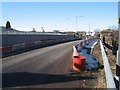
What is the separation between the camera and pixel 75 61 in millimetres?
12000

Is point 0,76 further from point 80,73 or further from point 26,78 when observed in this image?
point 80,73

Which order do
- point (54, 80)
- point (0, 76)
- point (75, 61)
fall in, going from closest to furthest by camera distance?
point (54, 80), point (0, 76), point (75, 61)

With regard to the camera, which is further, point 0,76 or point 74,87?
point 0,76

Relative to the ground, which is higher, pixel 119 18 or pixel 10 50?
pixel 119 18

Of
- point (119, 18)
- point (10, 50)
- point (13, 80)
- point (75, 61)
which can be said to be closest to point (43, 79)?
point (13, 80)

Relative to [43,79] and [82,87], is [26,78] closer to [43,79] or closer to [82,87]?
[43,79]

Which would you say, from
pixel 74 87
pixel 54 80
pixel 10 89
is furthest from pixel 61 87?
pixel 10 89

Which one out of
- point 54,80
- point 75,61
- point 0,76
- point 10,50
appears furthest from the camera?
point 10,50

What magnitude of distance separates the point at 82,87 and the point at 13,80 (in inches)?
138

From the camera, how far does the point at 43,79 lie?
9.70 metres

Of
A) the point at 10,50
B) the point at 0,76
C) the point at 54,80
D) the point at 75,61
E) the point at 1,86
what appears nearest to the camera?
the point at 1,86

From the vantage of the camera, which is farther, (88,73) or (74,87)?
(88,73)

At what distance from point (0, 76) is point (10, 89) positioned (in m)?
2.77

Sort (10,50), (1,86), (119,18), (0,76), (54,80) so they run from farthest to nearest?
(10,50)
(0,76)
(54,80)
(1,86)
(119,18)
